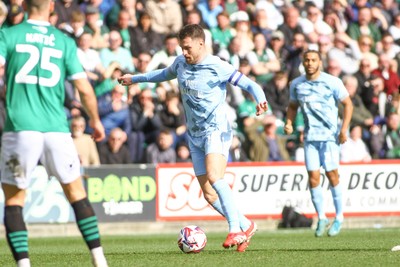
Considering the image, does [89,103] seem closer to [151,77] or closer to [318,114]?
[151,77]

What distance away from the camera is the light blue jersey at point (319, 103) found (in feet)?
52.5

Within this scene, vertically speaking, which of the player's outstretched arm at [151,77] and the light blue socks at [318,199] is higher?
the player's outstretched arm at [151,77]

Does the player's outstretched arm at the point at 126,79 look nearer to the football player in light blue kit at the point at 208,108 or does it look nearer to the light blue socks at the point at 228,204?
the football player in light blue kit at the point at 208,108

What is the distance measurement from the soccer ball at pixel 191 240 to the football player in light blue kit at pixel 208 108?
37 cm

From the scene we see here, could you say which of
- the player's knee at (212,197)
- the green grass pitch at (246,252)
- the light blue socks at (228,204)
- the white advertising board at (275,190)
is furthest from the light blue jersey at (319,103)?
the white advertising board at (275,190)

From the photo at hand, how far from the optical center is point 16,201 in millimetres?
9367

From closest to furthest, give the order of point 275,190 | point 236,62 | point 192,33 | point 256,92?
point 256,92 < point 192,33 < point 275,190 < point 236,62

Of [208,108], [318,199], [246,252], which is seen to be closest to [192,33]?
[208,108]

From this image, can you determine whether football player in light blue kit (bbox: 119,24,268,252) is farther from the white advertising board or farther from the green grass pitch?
the white advertising board

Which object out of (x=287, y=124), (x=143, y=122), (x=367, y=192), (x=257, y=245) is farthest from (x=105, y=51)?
(x=257, y=245)

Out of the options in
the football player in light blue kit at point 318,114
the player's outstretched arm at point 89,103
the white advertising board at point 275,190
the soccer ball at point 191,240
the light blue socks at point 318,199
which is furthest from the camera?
the white advertising board at point 275,190

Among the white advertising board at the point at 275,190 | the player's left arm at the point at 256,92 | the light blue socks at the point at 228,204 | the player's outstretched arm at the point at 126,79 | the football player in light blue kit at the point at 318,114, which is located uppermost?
the player's outstretched arm at the point at 126,79

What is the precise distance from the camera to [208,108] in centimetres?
1259

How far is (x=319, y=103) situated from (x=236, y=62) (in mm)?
7331
